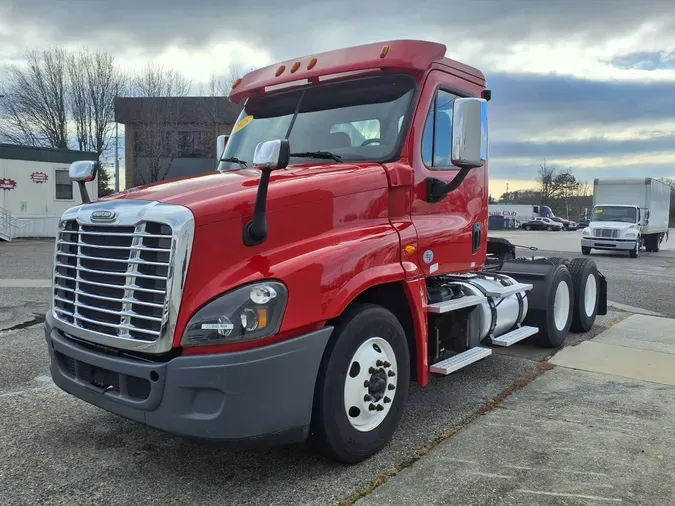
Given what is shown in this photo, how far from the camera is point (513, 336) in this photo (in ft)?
18.9

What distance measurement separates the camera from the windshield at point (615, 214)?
2481 centimetres

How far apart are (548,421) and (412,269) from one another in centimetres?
167

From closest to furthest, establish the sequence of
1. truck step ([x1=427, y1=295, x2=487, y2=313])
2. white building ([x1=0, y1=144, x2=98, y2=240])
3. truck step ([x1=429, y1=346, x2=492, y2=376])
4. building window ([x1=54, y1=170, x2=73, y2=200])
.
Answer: truck step ([x1=427, y1=295, x2=487, y2=313]), truck step ([x1=429, y1=346, x2=492, y2=376]), white building ([x1=0, y1=144, x2=98, y2=240]), building window ([x1=54, y1=170, x2=73, y2=200])

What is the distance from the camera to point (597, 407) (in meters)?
4.80

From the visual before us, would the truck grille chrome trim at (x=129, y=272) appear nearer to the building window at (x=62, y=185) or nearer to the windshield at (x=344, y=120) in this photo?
the windshield at (x=344, y=120)

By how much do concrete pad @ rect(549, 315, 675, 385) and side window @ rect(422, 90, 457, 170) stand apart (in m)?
2.94

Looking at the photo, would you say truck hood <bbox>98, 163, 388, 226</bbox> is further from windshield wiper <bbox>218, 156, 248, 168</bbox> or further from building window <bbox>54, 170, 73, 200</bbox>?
building window <bbox>54, 170, 73, 200</bbox>

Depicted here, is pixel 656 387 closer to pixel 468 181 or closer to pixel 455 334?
pixel 455 334

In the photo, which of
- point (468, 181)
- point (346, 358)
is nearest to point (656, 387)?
point (468, 181)

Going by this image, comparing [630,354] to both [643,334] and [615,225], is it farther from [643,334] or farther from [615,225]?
[615,225]

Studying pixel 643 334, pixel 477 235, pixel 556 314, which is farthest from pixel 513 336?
pixel 643 334

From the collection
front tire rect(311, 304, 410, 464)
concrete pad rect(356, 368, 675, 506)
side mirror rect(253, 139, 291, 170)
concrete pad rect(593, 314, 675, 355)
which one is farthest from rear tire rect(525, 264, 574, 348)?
side mirror rect(253, 139, 291, 170)

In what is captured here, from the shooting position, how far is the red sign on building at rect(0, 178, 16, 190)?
989 inches

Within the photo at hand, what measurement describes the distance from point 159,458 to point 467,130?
298cm
